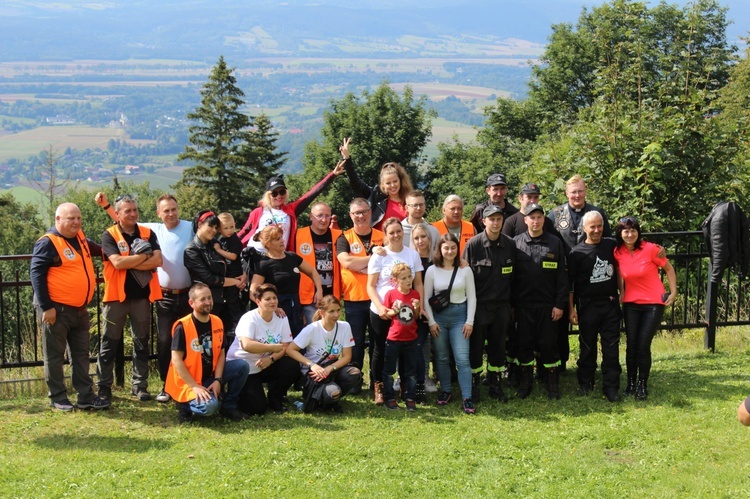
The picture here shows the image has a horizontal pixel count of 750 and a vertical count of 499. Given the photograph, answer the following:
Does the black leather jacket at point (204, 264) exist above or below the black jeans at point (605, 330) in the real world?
above

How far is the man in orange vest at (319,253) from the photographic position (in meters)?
7.18

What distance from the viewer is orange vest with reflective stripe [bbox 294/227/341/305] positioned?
7.16m


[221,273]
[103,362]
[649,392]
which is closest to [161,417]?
[103,362]

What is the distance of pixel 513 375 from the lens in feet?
24.7

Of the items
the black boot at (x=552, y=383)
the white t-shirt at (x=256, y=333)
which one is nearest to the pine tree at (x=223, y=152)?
the white t-shirt at (x=256, y=333)

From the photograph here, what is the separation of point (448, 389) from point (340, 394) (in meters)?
1.04

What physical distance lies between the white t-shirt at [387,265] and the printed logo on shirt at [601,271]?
1.60 m

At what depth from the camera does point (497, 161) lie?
50.3 meters

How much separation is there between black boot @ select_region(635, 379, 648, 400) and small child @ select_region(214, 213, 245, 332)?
3.74 m

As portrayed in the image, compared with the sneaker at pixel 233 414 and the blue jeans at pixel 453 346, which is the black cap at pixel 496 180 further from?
the sneaker at pixel 233 414

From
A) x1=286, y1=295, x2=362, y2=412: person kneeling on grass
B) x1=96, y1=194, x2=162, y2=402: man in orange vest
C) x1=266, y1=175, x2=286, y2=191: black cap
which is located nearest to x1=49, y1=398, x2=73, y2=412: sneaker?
x1=96, y1=194, x2=162, y2=402: man in orange vest

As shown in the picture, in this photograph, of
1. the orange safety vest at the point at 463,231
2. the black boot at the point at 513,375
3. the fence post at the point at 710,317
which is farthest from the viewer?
the fence post at the point at 710,317

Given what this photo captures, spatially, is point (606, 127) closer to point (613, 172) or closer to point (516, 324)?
point (613, 172)

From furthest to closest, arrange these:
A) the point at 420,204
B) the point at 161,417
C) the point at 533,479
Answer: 1. the point at 420,204
2. the point at 161,417
3. the point at 533,479
